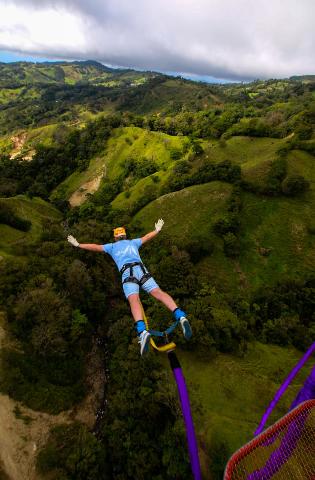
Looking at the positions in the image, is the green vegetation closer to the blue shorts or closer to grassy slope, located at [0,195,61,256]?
grassy slope, located at [0,195,61,256]

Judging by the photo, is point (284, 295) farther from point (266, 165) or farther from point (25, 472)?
point (25, 472)

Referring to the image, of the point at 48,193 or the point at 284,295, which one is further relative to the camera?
the point at 48,193

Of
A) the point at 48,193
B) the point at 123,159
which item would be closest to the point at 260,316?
the point at 123,159

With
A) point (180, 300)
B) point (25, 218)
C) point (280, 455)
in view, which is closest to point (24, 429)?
point (180, 300)

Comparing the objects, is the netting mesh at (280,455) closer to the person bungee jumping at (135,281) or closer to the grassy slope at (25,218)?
the person bungee jumping at (135,281)

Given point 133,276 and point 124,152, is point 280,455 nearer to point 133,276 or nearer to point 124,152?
point 133,276

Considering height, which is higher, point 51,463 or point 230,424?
point 230,424

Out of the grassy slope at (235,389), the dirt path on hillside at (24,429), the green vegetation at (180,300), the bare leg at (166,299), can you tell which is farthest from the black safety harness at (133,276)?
the dirt path on hillside at (24,429)
